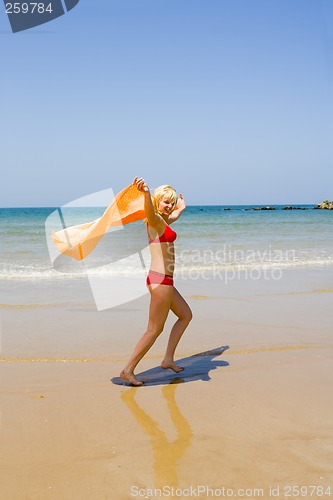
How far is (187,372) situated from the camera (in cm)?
530

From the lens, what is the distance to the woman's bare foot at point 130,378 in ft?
15.8

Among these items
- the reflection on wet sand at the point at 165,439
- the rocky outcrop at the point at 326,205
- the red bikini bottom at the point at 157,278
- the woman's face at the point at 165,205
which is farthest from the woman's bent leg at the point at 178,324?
the rocky outcrop at the point at 326,205

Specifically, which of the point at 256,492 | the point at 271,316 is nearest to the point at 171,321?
the point at 271,316

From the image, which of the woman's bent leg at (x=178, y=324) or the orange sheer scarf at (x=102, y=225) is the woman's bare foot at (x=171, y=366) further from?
the orange sheer scarf at (x=102, y=225)

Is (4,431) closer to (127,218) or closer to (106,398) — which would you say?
(106,398)

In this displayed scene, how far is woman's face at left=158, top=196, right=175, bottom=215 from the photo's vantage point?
15.7ft

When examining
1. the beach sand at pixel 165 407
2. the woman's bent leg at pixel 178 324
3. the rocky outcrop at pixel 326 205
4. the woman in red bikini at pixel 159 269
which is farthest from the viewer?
the rocky outcrop at pixel 326 205

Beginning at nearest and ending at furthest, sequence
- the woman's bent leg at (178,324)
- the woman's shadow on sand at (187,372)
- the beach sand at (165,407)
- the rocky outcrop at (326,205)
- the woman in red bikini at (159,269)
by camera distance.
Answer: the beach sand at (165,407) → the woman in red bikini at (159,269) → the woman's shadow on sand at (187,372) → the woman's bent leg at (178,324) → the rocky outcrop at (326,205)

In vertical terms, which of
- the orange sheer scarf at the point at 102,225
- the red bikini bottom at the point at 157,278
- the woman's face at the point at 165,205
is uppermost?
the woman's face at the point at 165,205

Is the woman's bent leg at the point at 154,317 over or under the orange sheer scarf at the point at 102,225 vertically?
under

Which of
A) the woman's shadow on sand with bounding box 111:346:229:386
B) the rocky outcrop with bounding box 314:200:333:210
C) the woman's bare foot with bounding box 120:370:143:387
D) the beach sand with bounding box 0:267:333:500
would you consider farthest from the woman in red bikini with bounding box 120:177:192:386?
the rocky outcrop with bounding box 314:200:333:210

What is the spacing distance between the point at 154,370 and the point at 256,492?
8.23 feet

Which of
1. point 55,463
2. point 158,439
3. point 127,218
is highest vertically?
point 127,218

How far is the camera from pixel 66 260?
1475 cm
